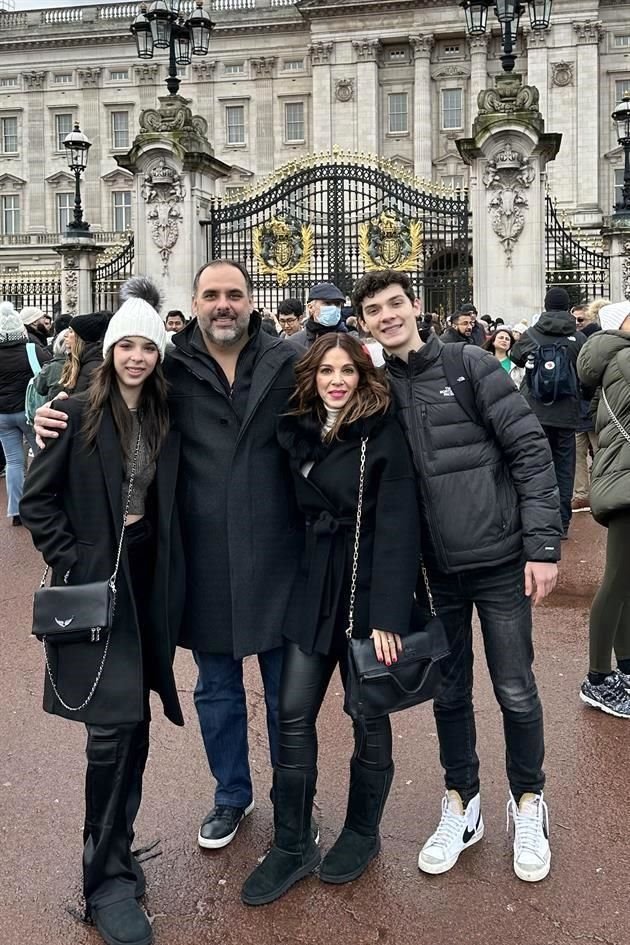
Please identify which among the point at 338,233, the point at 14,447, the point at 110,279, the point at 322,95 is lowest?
the point at 14,447

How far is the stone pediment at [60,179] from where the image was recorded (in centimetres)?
5434

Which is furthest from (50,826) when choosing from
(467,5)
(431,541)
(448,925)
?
(467,5)

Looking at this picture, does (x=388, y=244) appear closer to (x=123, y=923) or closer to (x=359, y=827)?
(x=359, y=827)

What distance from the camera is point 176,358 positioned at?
3.73m

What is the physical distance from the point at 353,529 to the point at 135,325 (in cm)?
108

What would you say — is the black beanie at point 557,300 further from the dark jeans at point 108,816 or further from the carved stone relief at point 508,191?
the dark jeans at point 108,816

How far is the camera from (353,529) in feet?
11.4

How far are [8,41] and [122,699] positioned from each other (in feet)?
194

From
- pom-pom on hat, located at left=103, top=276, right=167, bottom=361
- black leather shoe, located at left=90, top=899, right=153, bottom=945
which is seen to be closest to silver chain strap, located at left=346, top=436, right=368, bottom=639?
pom-pom on hat, located at left=103, top=276, right=167, bottom=361

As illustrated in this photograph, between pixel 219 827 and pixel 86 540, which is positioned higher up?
pixel 86 540

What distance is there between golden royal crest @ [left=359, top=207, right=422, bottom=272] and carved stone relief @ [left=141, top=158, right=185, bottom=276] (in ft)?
12.3

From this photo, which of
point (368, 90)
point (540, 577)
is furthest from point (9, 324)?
point (368, 90)

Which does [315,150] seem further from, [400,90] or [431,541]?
[431,541]

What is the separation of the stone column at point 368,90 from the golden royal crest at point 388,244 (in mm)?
32739
